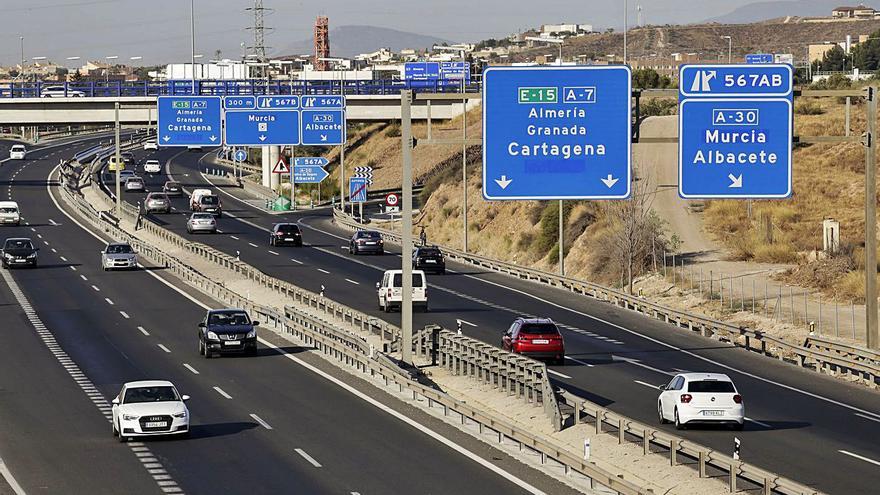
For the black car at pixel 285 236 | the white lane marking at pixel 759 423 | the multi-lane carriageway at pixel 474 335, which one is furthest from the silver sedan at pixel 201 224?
the white lane marking at pixel 759 423

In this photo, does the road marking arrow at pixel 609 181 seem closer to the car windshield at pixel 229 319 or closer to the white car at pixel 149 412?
the car windshield at pixel 229 319

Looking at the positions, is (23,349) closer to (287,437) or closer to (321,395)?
(321,395)

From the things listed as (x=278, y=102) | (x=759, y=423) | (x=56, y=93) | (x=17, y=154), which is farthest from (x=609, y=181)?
(x=17, y=154)

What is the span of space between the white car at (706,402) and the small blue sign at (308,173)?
3172 inches

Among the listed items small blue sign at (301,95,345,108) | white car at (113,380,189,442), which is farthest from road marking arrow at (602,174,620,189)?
small blue sign at (301,95,345,108)

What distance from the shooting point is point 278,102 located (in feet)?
272

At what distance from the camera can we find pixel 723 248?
80.1 meters

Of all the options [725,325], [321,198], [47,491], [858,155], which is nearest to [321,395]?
[47,491]

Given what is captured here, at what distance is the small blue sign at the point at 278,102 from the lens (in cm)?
8250

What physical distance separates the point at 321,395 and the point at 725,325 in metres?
18.3

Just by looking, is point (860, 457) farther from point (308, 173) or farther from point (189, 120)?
point (308, 173)

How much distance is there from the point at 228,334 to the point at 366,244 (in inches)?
1490

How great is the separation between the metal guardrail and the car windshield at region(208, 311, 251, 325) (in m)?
16.1

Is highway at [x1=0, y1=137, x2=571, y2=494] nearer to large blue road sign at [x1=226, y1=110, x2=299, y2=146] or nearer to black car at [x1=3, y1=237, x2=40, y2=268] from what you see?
black car at [x1=3, y1=237, x2=40, y2=268]
